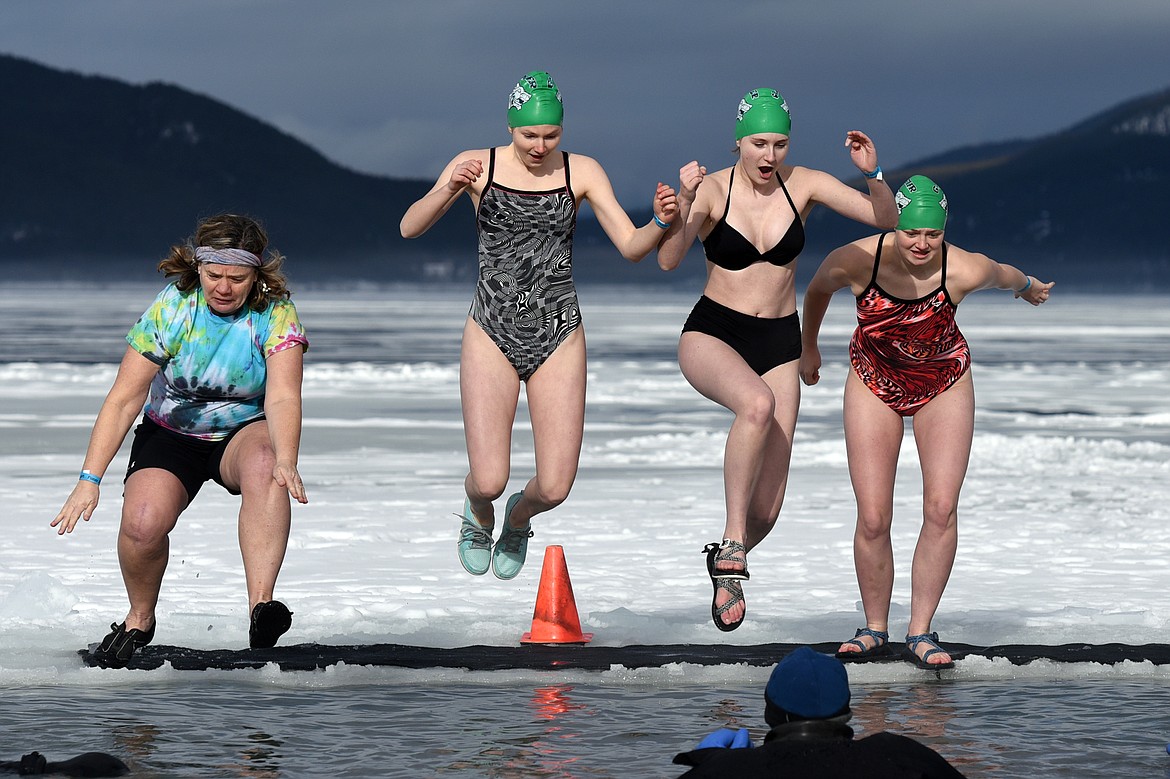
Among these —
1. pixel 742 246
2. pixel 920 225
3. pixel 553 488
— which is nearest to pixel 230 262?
pixel 553 488

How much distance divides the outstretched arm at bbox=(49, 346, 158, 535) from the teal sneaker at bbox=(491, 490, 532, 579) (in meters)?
2.10

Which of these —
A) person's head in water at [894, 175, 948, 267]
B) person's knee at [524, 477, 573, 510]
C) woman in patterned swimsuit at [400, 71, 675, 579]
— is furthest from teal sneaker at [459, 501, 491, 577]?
person's head in water at [894, 175, 948, 267]

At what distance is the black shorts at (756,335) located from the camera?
7.41 m

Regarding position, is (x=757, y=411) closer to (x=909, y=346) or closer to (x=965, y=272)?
(x=909, y=346)

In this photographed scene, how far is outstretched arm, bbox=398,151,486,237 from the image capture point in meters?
7.18

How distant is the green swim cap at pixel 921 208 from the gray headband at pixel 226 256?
2471 mm

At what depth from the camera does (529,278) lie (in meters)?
7.45

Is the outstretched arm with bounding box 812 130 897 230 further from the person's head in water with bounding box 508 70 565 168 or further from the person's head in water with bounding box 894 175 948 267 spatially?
the person's head in water with bounding box 508 70 565 168

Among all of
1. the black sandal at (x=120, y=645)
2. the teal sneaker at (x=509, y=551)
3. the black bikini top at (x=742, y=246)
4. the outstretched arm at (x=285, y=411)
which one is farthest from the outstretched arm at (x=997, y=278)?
the black sandal at (x=120, y=645)

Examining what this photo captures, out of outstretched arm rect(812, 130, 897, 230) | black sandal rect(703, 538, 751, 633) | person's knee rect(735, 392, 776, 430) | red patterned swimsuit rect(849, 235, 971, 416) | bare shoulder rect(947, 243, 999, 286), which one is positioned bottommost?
black sandal rect(703, 538, 751, 633)

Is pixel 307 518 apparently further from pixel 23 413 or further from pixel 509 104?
pixel 23 413

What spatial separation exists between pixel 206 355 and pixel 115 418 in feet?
1.33

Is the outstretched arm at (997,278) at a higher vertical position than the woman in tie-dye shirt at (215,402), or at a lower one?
higher

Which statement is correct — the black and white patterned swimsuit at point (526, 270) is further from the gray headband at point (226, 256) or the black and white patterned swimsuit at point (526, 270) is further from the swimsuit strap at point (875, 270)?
the swimsuit strap at point (875, 270)
